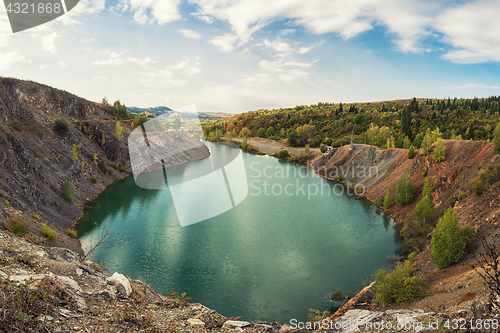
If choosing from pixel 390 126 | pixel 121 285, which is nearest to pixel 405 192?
pixel 121 285

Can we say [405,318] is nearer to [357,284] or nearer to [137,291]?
[357,284]

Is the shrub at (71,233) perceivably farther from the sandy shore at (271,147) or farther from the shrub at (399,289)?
the sandy shore at (271,147)

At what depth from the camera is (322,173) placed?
48906 millimetres

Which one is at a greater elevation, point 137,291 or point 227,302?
point 137,291

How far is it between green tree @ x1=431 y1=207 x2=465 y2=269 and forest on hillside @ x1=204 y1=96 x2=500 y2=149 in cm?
2992

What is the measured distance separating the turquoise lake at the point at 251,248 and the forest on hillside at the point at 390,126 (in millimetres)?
25341

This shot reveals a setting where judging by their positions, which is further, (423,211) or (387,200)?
(387,200)

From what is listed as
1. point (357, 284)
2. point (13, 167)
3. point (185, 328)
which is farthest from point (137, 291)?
point (13, 167)

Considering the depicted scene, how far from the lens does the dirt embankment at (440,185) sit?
12.7 m

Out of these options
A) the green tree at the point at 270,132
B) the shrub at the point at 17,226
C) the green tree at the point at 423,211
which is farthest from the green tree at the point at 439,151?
the green tree at the point at 270,132

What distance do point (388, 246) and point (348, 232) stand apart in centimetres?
348

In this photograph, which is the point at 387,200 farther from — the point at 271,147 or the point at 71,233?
the point at 271,147

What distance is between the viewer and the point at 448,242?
1579cm

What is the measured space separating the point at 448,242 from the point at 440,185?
1345 centimetres
